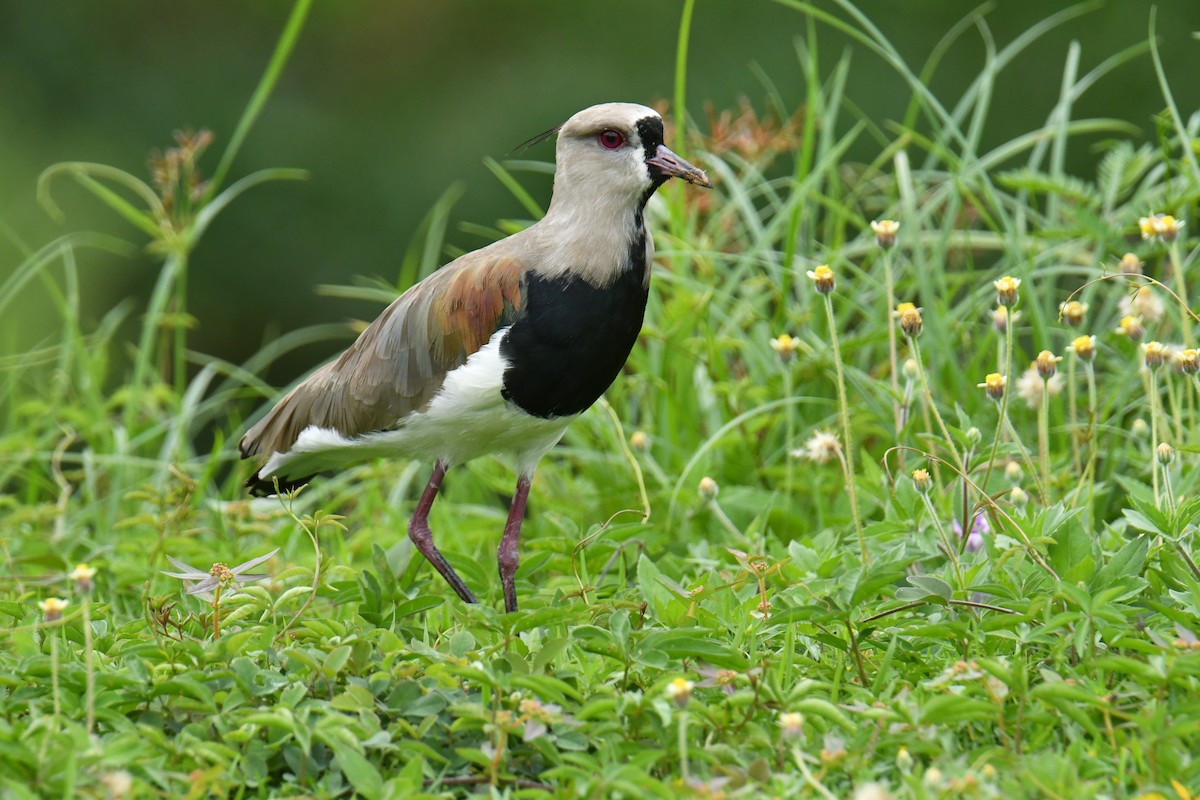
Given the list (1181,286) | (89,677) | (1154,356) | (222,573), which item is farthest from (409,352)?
(1181,286)

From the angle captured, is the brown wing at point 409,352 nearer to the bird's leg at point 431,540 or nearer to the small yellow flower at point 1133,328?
the bird's leg at point 431,540

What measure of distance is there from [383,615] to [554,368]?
63 centimetres

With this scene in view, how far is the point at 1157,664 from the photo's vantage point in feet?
6.97

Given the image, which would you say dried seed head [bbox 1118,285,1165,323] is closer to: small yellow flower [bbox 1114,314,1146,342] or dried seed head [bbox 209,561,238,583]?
small yellow flower [bbox 1114,314,1146,342]

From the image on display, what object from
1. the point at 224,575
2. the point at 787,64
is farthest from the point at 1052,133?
the point at 787,64

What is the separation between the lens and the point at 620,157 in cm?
309

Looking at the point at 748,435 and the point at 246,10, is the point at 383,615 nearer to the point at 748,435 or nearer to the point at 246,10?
the point at 748,435

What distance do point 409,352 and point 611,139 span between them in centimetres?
68

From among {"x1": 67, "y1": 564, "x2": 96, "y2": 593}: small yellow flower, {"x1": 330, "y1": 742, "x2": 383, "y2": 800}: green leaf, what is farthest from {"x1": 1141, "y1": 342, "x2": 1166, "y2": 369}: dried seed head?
{"x1": 67, "y1": 564, "x2": 96, "y2": 593}: small yellow flower

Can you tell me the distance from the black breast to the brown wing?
0.18ft

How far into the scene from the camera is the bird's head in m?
3.07

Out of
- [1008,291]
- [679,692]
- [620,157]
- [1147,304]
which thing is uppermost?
[620,157]

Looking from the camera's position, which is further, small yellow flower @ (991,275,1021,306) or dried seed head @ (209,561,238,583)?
small yellow flower @ (991,275,1021,306)

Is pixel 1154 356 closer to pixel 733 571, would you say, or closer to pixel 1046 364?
pixel 1046 364
